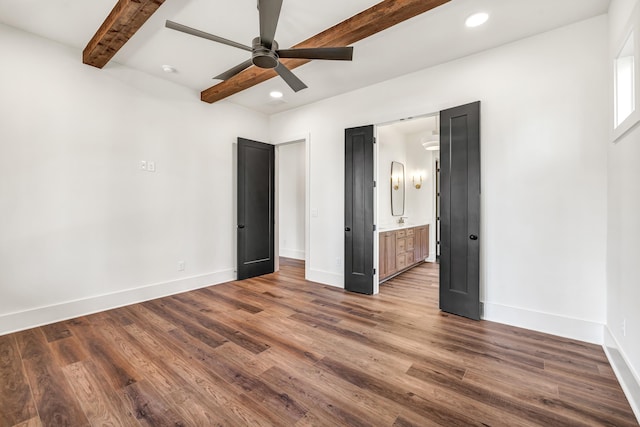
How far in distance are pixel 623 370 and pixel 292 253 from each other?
562cm

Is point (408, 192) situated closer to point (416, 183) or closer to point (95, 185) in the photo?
point (416, 183)

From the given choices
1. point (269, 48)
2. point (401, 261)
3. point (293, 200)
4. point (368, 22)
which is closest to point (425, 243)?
point (401, 261)

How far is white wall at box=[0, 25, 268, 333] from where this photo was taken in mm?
2809

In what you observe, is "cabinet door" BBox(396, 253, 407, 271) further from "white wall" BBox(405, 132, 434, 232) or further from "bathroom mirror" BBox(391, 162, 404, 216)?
"white wall" BBox(405, 132, 434, 232)

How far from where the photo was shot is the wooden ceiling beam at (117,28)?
2.29 m

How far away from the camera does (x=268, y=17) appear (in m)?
1.86

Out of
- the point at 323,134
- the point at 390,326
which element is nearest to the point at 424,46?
the point at 323,134

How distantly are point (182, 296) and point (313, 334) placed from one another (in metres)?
2.19

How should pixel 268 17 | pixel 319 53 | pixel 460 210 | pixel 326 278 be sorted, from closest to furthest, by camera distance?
1. pixel 268 17
2. pixel 319 53
3. pixel 460 210
4. pixel 326 278

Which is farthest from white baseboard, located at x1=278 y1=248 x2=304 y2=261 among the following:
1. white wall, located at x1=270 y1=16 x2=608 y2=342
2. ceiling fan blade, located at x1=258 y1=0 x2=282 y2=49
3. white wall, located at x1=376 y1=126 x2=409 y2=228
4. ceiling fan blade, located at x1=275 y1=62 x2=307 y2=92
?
ceiling fan blade, located at x1=258 y1=0 x2=282 y2=49

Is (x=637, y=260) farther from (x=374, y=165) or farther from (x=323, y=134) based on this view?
(x=323, y=134)

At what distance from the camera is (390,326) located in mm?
2914

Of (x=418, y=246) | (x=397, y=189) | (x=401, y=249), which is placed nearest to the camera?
(x=401, y=249)

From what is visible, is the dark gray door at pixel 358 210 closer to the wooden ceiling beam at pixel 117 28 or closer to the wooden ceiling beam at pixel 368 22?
the wooden ceiling beam at pixel 368 22
